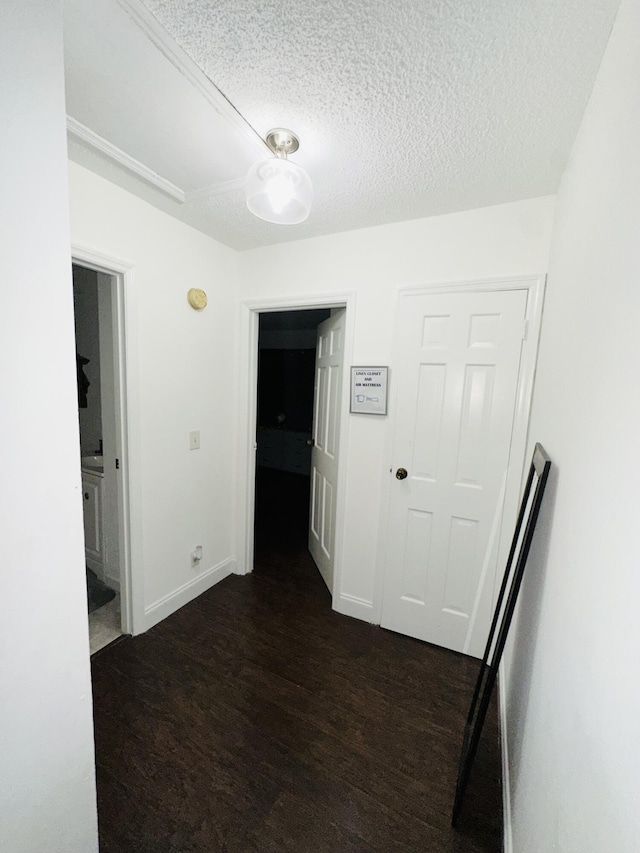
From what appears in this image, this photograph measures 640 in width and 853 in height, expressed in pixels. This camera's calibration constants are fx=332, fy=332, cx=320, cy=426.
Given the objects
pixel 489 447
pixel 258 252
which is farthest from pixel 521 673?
pixel 258 252

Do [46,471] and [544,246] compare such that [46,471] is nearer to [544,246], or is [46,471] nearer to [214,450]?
[214,450]

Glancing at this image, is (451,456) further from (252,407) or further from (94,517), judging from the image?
(94,517)

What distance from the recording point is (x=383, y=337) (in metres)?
2.00

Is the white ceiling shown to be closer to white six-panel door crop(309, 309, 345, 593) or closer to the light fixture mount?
the light fixture mount

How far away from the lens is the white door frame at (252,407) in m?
2.11

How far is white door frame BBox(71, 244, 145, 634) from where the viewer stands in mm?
1747

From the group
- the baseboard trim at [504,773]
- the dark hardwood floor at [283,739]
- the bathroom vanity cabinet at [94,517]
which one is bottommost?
the dark hardwood floor at [283,739]

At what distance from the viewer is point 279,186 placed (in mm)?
1233

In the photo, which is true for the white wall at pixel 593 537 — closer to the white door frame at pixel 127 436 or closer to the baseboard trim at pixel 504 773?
the baseboard trim at pixel 504 773

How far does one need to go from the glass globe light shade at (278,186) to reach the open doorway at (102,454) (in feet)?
3.21

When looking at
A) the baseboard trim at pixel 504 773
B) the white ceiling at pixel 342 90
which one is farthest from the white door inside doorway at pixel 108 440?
the baseboard trim at pixel 504 773

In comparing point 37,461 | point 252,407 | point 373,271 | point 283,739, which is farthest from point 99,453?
point 373,271

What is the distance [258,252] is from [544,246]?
172 centimetres

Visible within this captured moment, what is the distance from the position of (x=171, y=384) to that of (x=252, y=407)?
2.10 ft
